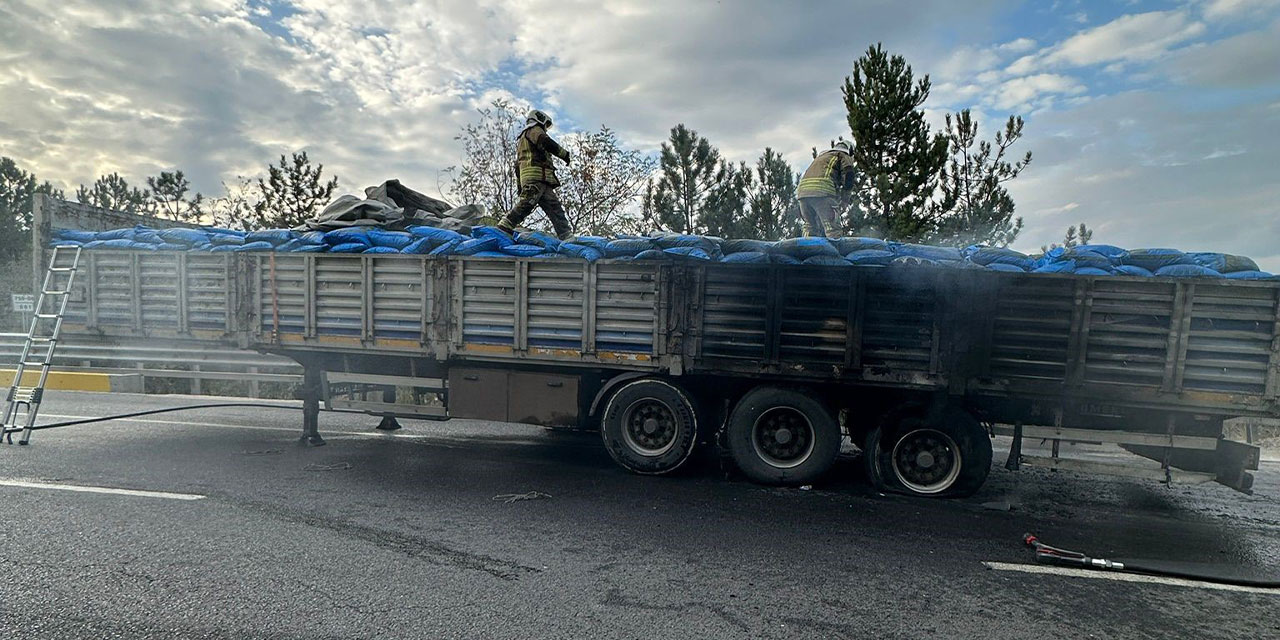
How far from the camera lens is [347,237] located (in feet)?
21.9

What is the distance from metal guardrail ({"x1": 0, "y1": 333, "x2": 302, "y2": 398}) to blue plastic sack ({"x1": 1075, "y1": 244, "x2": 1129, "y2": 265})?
8848mm

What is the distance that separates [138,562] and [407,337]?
9.84 ft

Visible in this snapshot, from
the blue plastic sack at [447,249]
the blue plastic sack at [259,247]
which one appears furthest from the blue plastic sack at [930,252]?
the blue plastic sack at [259,247]

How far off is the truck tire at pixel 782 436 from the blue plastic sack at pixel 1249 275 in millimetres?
2997

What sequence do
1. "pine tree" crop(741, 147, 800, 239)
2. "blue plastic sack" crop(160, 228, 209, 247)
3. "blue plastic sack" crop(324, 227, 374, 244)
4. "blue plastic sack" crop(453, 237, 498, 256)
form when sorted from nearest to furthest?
"blue plastic sack" crop(453, 237, 498, 256)
"blue plastic sack" crop(324, 227, 374, 244)
"blue plastic sack" crop(160, 228, 209, 247)
"pine tree" crop(741, 147, 800, 239)

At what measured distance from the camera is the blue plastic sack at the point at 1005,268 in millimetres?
5219

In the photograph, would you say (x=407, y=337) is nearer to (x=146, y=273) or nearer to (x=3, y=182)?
(x=146, y=273)

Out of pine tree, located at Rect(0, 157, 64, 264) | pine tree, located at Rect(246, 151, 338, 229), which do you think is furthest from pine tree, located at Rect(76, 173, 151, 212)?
pine tree, located at Rect(246, 151, 338, 229)

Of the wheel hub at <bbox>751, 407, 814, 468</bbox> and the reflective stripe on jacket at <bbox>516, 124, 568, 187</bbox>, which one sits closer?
the wheel hub at <bbox>751, 407, 814, 468</bbox>

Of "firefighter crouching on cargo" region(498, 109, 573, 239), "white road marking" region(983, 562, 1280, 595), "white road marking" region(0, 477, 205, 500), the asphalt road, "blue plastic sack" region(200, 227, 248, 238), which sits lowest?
"white road marking" region(0, 477, 205, 500)

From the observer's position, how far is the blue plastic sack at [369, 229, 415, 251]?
654 centimetres

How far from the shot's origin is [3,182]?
31688 millimetres

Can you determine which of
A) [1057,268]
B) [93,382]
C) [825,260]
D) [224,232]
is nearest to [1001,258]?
[1057,268]

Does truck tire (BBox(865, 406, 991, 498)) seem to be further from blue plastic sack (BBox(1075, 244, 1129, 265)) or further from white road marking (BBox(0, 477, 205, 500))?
white road marking (BBox(0, 477, 205, 500))
